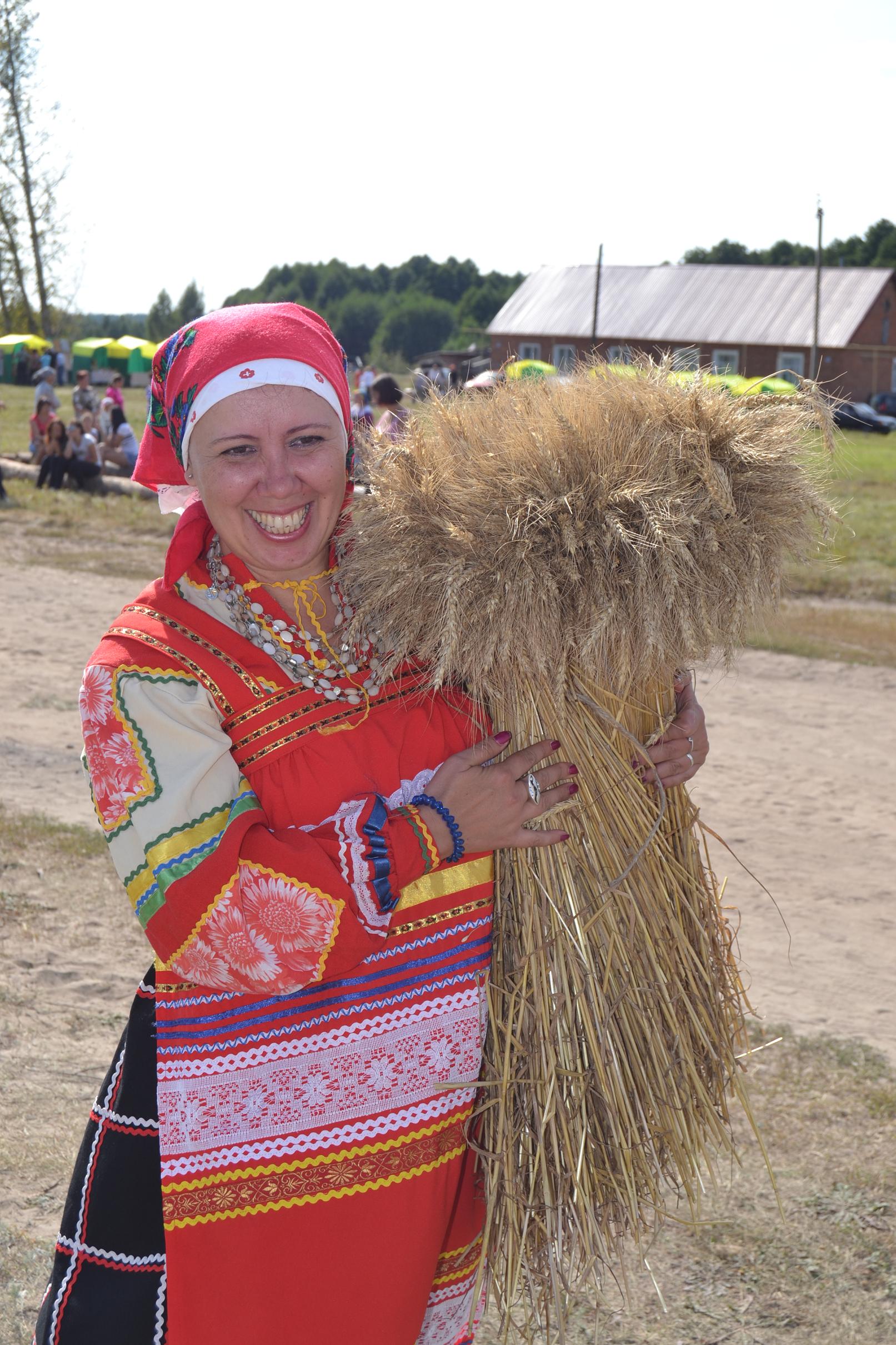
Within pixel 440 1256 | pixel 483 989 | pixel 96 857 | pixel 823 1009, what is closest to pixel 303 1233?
pixel 440 1256

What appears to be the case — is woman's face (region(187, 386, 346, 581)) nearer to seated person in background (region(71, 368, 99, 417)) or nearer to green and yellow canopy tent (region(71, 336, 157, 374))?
seated person in background (region(71, 368, 99, 417))

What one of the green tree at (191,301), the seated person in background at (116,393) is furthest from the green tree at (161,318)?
the seated person in background at (116,393)

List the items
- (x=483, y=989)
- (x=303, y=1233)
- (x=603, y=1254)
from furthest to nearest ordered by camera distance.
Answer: (x=603, y=1254)
(x=483, y=989)
(x=303, y=1233)

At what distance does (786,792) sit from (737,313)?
34.1 meters

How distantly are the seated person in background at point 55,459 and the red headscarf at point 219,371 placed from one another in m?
12.3

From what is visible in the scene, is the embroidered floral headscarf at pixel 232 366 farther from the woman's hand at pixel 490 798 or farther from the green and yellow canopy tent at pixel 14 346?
the green and yellow canopy tent at pixel 14 346

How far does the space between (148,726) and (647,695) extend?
68 cm

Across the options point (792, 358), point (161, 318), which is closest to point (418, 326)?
point (161, 318)

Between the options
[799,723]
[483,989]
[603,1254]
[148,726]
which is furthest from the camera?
[799,723]

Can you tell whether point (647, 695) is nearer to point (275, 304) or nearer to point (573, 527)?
point (573, 527)

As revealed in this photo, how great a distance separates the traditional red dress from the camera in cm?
142

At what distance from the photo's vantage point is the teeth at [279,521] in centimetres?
155

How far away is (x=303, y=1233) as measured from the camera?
5.00 feet

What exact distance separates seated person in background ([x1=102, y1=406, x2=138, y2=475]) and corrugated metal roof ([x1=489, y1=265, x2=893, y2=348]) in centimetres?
2166
